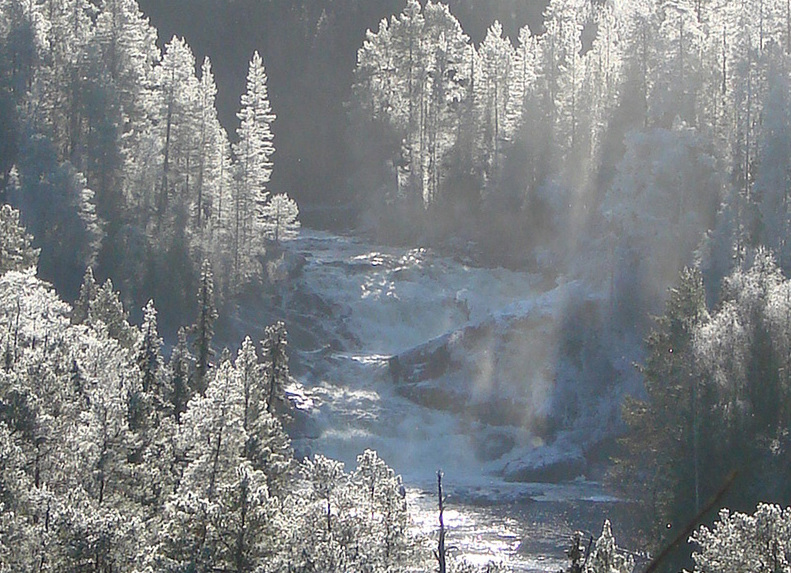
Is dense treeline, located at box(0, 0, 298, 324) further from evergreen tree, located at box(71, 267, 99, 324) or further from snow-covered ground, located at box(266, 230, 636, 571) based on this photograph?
evergreen tree, located at box(71, 267, 99, 324)

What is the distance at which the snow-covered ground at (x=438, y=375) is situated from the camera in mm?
50844

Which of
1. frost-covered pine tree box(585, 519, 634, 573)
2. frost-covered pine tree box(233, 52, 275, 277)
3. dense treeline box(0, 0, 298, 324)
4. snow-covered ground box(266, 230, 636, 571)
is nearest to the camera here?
frost-covered pine tree box(585, 519, 634, 573)

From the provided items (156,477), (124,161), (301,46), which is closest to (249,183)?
(124,161)

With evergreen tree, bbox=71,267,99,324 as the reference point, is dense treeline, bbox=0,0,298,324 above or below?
above

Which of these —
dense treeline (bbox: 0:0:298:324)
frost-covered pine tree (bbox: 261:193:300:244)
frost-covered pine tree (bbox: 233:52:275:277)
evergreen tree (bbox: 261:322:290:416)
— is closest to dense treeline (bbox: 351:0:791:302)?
frost-covered pine tree (bbox: 261:193:300:244)

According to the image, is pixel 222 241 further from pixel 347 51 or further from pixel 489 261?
pixel 347 51

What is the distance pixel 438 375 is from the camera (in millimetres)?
63406

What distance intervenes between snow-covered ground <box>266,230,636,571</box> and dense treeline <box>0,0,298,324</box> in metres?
5.94

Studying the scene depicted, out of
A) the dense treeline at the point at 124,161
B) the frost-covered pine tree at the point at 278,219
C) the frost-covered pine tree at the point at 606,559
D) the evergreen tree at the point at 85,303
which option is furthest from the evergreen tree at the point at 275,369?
the frost-covered pine tree at the point at 278,219

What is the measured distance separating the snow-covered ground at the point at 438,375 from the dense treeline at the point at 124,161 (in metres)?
5.94

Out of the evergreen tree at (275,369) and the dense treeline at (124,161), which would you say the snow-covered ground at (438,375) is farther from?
the evergreen tree at (275,369)

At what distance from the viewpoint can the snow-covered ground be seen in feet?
167

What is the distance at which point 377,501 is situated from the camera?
22266mm

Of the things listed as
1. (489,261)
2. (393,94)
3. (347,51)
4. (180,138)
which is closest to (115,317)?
(180,138)
